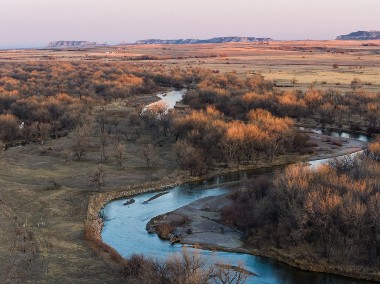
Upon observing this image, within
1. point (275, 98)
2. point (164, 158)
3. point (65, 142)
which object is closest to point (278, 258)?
point (164, 158)

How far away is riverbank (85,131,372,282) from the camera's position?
127 ft

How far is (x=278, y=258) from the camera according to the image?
124ft

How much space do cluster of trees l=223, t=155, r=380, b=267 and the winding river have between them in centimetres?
240

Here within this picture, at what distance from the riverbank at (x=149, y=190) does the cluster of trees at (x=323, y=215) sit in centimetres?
229

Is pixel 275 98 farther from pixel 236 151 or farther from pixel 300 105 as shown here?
pixel 236 151

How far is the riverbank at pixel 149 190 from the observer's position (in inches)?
1528

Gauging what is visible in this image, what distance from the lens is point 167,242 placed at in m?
41.4

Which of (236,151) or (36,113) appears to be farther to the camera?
(36,113)

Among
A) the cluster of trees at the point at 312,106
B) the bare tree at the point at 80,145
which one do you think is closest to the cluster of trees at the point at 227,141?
the bare tree at the point at 80,145

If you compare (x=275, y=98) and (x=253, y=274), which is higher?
(x=275, y=98)

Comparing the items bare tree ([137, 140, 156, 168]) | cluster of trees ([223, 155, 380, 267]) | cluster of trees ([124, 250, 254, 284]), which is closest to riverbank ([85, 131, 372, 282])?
cluster of trees ([223, 155, 380, 267])

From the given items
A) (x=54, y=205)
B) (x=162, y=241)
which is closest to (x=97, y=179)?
(x=54, y=205)

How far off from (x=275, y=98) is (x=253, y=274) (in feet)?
210

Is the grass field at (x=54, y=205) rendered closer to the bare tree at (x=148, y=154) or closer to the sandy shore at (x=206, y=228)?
the bare tree at (x=148, y=154)
